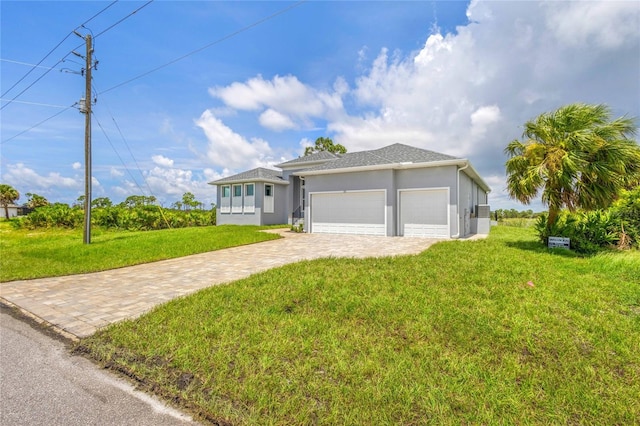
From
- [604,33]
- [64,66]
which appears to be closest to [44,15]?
[64,66]

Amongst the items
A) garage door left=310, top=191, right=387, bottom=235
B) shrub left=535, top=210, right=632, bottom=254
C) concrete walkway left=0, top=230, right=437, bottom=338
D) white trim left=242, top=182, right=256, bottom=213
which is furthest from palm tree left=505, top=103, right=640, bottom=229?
white trim left=242, top=182, right=256, bottom=213

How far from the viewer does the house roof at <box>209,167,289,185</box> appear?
807 inches

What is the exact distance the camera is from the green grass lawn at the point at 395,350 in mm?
2363

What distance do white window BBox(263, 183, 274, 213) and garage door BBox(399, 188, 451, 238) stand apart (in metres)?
10.4

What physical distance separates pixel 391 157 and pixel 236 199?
12.3 meters

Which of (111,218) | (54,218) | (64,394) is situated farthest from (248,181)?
(64,394)

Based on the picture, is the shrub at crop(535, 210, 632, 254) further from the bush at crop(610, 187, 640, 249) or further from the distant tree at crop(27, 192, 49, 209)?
the distant tree at crop(27, 192, 49, 209)

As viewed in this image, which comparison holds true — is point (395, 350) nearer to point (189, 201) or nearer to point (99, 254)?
point (99, 254)

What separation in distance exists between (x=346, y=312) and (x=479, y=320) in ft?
5.78

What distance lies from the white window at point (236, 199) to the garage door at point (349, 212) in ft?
24.8

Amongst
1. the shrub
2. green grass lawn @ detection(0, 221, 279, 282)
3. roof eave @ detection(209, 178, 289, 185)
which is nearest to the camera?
green grass lawn @ detection(0, 221, 279, 282)

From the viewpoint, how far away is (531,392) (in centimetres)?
256

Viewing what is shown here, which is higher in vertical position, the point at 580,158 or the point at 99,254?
the point at 580,158

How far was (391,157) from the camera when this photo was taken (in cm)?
1505
